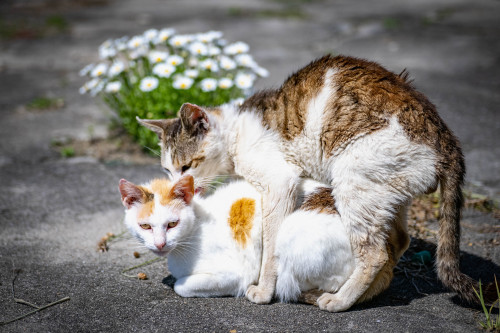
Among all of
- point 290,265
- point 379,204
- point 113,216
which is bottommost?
point 113,216

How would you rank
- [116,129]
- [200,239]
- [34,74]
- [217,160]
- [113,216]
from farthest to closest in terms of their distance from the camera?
[34,74], [116,129], [113,216], [217,160], [200,239]

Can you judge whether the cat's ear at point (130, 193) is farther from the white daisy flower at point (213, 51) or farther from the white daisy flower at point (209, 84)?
the white daisy flower at point (213, 51)

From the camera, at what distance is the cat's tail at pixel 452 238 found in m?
2.84

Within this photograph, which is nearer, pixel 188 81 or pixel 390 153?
pixel 390 153

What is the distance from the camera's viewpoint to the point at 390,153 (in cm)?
292

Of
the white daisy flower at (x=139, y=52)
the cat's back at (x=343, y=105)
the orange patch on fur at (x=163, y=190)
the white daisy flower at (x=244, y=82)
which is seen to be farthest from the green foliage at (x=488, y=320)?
the white daisy flower at (x=139, y=52)

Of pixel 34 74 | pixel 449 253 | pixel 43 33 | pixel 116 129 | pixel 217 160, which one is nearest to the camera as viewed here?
pixel 449 253

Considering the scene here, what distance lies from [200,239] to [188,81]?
1881 mm

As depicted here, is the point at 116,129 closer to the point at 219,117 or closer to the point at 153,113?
the point at 153,113

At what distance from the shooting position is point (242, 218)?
10.5 feet

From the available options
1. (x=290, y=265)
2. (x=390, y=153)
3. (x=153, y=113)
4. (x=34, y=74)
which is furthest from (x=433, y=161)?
(x=34, y=74)

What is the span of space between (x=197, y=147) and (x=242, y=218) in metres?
0.66

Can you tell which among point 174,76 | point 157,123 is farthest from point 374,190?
point 174,76

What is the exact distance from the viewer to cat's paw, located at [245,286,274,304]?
10.1 feet
